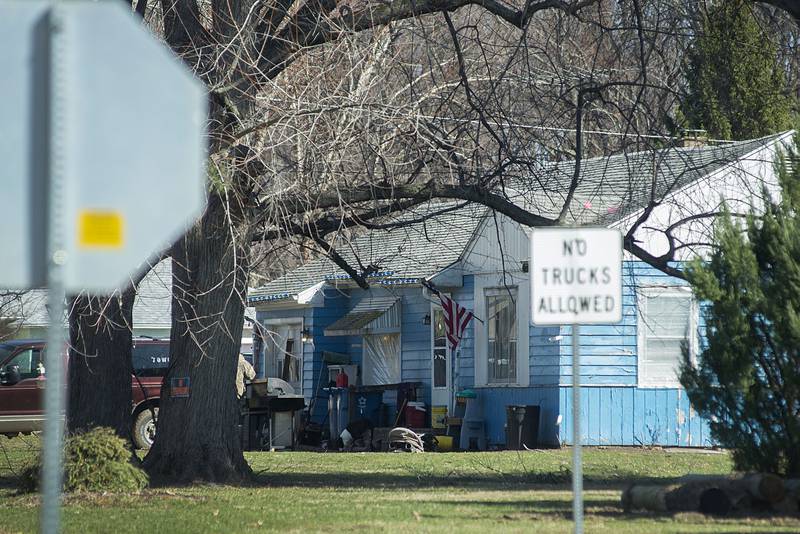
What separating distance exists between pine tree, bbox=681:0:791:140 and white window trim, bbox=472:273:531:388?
4.55 meters

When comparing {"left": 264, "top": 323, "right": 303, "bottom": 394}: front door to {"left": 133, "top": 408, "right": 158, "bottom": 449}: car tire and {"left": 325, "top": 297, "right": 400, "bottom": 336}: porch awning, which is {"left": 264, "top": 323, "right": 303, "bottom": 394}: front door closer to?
{"left": 325, "top": 297, "right": 400, "bottom": 336}: porch awning

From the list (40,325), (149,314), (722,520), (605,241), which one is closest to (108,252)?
(605,241)

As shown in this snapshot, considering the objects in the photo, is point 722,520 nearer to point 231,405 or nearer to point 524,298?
point 231,405

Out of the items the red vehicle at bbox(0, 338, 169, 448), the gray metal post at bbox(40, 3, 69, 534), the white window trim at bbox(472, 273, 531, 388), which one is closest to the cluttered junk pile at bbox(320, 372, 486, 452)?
the white window trim at bbox(472, 273, 531, 388)

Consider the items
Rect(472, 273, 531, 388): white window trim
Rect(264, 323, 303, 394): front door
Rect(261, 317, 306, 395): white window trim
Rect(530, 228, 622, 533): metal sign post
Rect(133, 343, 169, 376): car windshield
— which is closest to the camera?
Rect(530, 228, 622, 533): metal sign post

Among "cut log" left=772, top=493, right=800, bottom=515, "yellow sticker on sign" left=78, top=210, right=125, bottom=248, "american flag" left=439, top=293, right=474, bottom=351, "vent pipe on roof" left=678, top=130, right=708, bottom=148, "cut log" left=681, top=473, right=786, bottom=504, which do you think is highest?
"vent pipe on roof" left=678, top=130, right=708, bottom=148

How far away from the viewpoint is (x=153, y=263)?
45.4 feet

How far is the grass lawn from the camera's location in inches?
412

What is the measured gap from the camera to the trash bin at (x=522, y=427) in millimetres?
22500

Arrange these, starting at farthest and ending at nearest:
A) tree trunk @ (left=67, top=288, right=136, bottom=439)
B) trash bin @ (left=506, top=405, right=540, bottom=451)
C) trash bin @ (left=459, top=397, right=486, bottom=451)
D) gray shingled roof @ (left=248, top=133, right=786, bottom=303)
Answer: trash bin @ (left=459, top=397, right=486, bottom=451), trash bin @ (left=506, top=405, right=540, bottom=451), gray shingled roof @ (left=248, top=133, right=786, bottom=303), tree trunk @ (left=67, top=288, right=136, bottom=439)

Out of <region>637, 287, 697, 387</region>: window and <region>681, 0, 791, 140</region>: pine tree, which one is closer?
<region>681, 0, 791, 140</region>: pine tree

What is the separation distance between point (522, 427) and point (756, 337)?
37.1 feet

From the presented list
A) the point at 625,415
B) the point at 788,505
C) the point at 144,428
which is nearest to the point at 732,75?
the point at 625,415

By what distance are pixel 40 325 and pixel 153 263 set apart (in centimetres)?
2643
